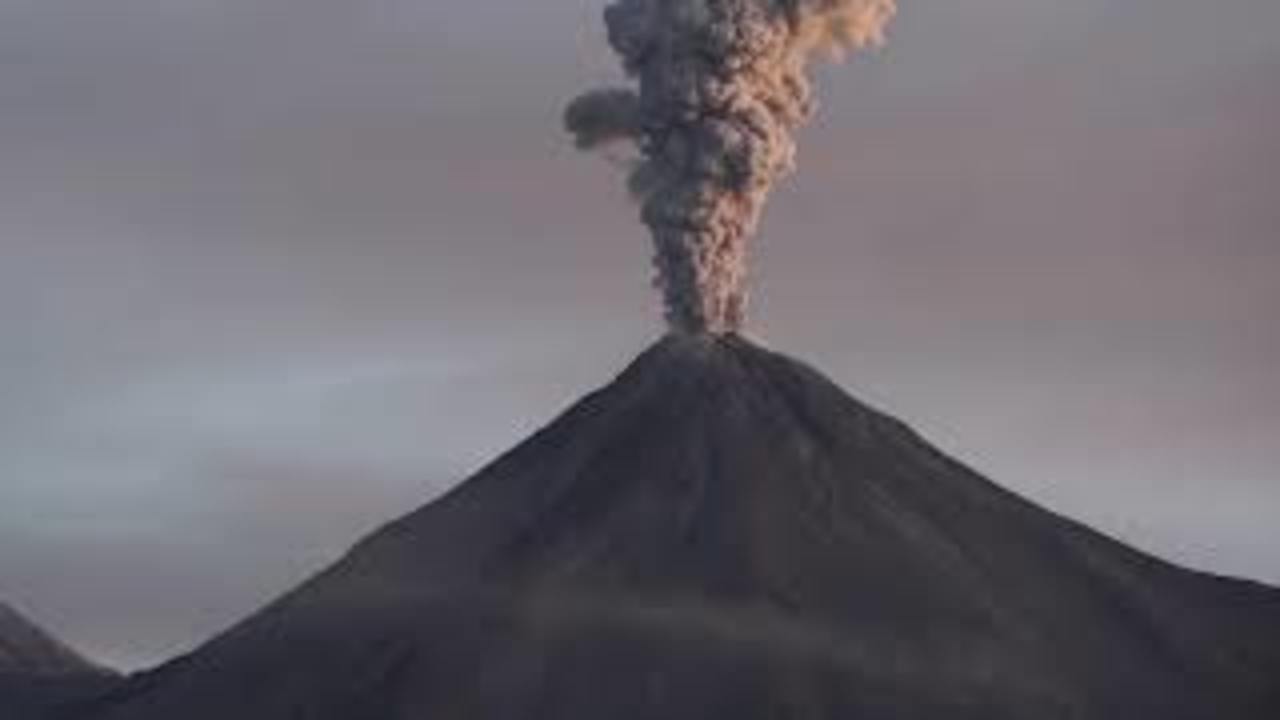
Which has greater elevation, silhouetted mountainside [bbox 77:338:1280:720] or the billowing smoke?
the billowing smoke

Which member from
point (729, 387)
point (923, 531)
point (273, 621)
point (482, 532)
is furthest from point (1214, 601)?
point (273, 621)

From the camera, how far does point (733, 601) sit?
173m

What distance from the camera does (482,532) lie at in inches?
7426

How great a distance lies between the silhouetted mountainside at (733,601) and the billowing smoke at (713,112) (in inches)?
633

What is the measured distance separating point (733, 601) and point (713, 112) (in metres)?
28.6

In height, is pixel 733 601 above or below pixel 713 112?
below

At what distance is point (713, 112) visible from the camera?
16362 cm

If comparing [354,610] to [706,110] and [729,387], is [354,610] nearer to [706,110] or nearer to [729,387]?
[729,387]

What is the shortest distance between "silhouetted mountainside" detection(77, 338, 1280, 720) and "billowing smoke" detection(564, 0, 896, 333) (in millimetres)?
16070

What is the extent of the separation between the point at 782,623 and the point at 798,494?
15473 mm

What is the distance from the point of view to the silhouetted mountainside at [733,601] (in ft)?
539

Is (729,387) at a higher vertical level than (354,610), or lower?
higher

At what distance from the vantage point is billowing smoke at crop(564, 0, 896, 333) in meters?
163

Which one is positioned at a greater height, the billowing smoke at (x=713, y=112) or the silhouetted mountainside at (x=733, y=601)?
the billowing smoke at (x=713, y=112)
